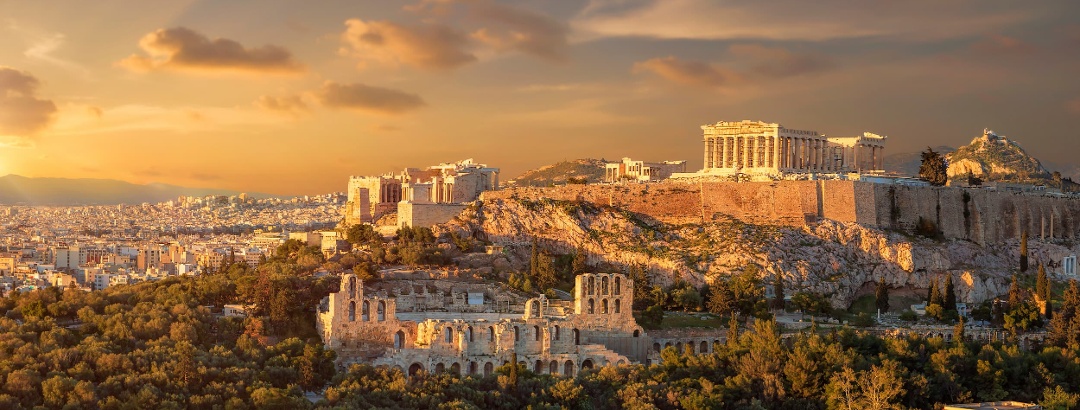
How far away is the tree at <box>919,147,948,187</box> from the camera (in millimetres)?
77938

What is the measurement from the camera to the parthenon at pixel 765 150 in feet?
259

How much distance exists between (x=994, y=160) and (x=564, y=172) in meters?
40.2

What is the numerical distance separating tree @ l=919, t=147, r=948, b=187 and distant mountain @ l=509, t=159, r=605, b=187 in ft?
130

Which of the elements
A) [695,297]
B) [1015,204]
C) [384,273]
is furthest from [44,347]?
[1015,204]

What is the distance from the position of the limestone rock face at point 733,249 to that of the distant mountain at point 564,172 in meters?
47.2

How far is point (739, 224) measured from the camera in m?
68.2

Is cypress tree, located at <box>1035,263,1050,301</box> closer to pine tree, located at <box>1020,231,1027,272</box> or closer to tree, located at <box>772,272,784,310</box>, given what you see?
pine tree, located at <box>1020,231,1027,272</box>

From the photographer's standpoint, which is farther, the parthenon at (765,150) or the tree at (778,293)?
the parthenon at (765,150)

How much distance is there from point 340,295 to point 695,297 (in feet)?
58.7

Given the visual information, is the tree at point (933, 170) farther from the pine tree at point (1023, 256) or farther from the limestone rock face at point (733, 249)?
the limestone rock face at point (733, 249)

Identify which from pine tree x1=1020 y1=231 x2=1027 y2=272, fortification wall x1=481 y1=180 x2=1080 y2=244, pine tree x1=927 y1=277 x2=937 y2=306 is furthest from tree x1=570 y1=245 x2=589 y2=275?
pine tree x1=1020 y1=231 x2=1027 y2=272

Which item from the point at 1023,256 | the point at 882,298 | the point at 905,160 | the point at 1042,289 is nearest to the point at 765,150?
the point at 1023,256

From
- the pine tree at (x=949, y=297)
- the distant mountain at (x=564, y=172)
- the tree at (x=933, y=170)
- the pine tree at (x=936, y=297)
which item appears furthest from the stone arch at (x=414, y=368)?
the distant mountain at (x=564, y=172)

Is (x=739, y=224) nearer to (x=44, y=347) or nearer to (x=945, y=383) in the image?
(x=945, y=383)
